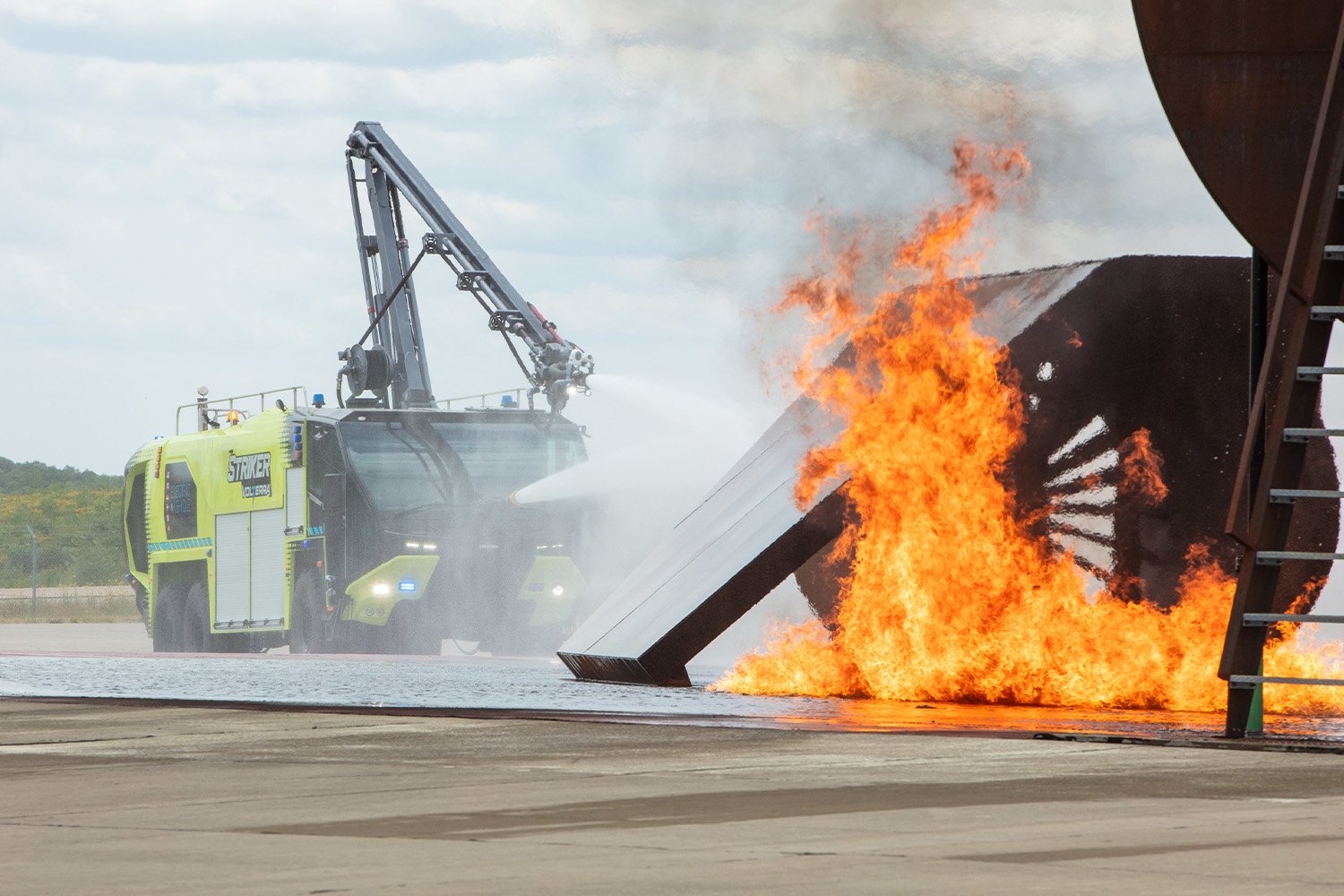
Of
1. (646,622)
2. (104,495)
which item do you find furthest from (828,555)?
(104,495)

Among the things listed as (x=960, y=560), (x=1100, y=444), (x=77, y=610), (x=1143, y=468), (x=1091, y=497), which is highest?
(x=1100, y=444)

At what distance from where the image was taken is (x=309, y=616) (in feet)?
84.2

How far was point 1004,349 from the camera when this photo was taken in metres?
14.1

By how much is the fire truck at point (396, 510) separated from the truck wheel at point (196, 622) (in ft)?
0.12

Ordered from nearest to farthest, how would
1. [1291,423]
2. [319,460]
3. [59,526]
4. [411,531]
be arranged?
[1291,423], [411,531], [319,460], [59,526]

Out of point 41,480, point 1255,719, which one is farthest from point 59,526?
point 1255,719

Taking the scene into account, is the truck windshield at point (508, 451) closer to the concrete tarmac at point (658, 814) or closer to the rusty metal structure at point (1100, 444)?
the rusty metal structure at point (1100, 444)

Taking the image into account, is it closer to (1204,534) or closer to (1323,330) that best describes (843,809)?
(1323,330)

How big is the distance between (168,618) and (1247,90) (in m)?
21.5

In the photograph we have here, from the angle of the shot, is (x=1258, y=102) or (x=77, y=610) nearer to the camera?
(x=1258, y=102)

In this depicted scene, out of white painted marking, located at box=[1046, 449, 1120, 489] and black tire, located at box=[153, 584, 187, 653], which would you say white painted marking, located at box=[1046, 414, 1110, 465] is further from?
black tire, located at box=[153, 584, 187, 653]

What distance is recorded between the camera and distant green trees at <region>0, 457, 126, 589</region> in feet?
208

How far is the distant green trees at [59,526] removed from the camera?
2491 inches

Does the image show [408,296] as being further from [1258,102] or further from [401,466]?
[1258,102]
